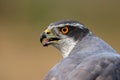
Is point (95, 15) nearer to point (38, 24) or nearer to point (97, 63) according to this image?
point (38, 24)

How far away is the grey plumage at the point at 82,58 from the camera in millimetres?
5055

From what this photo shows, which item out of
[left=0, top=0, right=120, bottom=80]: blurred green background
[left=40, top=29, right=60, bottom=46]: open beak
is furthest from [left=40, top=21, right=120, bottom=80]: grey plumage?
[left=0, top=0, right=120, bottom=80]: blurred green background

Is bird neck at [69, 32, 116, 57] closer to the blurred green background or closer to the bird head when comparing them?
the bird head

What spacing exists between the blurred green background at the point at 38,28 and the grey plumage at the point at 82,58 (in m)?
4.06

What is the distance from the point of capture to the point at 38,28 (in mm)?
10750

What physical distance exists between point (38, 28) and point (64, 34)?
487 cm

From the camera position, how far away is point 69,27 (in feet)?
19.2

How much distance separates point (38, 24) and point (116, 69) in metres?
5.60

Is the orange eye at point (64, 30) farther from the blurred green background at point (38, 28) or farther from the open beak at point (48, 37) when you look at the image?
the blurred green background at point (38, 28)

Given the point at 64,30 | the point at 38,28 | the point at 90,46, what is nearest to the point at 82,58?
the point at 90,46

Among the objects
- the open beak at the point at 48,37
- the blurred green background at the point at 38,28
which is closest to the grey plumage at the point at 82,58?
the open beak at the point at 48,37

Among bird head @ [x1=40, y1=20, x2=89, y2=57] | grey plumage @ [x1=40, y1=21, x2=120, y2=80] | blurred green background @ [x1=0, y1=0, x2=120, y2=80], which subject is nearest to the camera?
grey plumage @ [x1=40, y1=21, x2=120, y2=80]

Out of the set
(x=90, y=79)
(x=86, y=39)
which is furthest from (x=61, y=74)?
(x=86, y=39)

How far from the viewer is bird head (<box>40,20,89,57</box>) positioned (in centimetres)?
584
